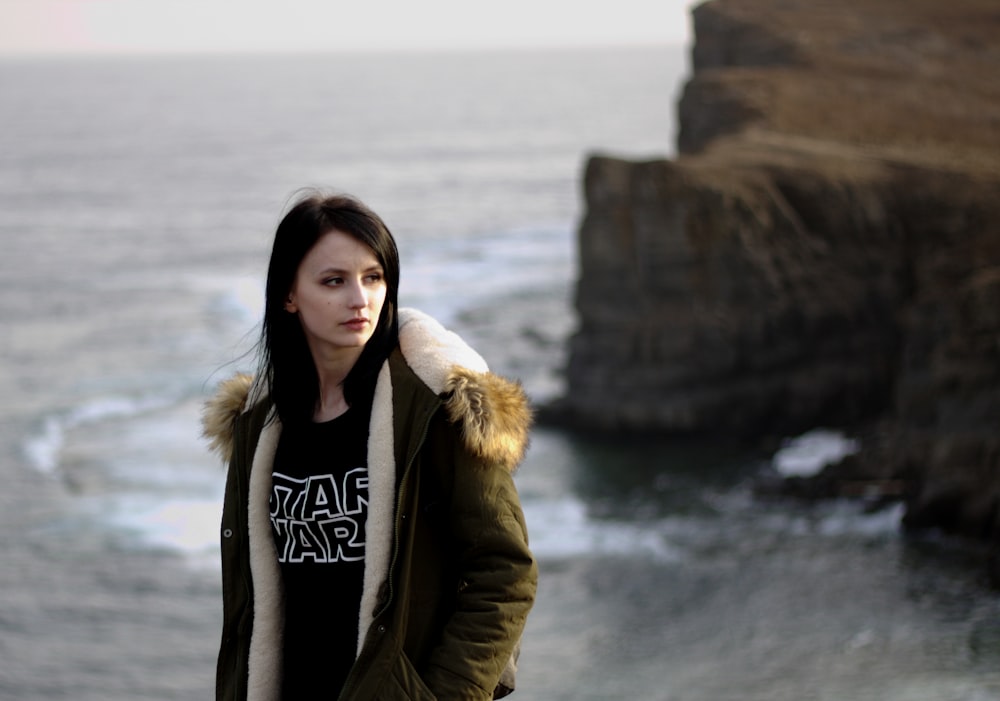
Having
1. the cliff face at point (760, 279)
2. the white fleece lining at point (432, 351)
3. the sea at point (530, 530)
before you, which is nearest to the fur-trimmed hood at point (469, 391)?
the white fleece lining at point (432, 351)

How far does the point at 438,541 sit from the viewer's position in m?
3.88

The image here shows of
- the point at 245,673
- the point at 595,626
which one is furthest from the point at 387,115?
the point at 245,673

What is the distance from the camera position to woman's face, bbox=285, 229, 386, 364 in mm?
3945

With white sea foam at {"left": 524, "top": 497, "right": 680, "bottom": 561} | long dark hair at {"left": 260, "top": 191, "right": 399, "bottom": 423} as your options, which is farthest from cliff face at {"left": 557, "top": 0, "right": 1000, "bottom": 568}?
long dark hair at {"left": 260, "top": 191, "right": 399, "bottom": 423}

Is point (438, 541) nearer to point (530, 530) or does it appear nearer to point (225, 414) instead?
point (225, 414)

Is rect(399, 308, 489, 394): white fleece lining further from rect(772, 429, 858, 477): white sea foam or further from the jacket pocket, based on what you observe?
rect(772, 429, 858, 477): white sea foam

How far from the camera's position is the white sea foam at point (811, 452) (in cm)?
3509

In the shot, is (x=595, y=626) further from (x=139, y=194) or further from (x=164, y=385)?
(x=139, y=194)

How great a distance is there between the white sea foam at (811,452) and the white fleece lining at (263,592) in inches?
1216

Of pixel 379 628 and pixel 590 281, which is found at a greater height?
pixel 379 628

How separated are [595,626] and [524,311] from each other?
100ft

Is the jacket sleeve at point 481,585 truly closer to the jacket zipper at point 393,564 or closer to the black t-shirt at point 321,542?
the jacket zipper at point 393,564

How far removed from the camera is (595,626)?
27750 mm

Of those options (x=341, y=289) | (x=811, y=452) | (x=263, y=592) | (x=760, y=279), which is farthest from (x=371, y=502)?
(x=760, y=279)
